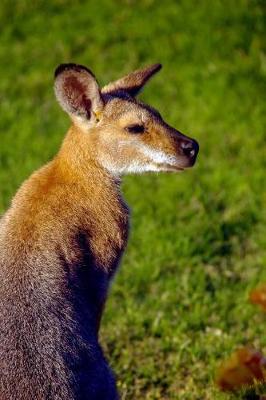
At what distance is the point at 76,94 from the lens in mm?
4750

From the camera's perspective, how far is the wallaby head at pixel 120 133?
474cm

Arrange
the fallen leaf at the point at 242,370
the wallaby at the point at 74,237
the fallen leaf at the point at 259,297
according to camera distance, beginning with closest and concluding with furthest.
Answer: the wallaby at the point at 74,237 < the fallen leaf at the point at 242,370 < the fallen leaf at the point at 259,297

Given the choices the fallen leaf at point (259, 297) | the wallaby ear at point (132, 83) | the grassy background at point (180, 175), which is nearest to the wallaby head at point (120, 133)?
the wallaby ear at point (132, 83)

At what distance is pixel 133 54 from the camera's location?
30.6 feet

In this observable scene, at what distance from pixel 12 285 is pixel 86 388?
22.4 inches

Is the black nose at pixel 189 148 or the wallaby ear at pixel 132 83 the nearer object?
the black nose at pixel 189 148

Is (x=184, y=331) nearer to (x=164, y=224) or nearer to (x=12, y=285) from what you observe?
(x=164, y=224)

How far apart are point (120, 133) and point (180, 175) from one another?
3.03m

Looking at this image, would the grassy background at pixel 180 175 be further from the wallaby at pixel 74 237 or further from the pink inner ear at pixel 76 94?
the pink inner ear at pixel 76 94

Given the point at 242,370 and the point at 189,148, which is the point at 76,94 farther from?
the point at 242,370

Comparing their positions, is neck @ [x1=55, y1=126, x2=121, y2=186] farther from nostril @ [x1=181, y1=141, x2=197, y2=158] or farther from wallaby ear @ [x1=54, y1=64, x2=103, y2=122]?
nostril @ [x1=181, y1=141, x2=197, y2=158]

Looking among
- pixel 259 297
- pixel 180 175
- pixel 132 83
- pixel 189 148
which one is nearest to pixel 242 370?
pixel 259 297

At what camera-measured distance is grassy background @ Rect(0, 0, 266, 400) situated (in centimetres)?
601

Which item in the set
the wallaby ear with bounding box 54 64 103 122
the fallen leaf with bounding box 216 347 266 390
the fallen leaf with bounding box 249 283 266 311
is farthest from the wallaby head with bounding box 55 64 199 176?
the fallen leaf with bounding box 249 283 266 311
